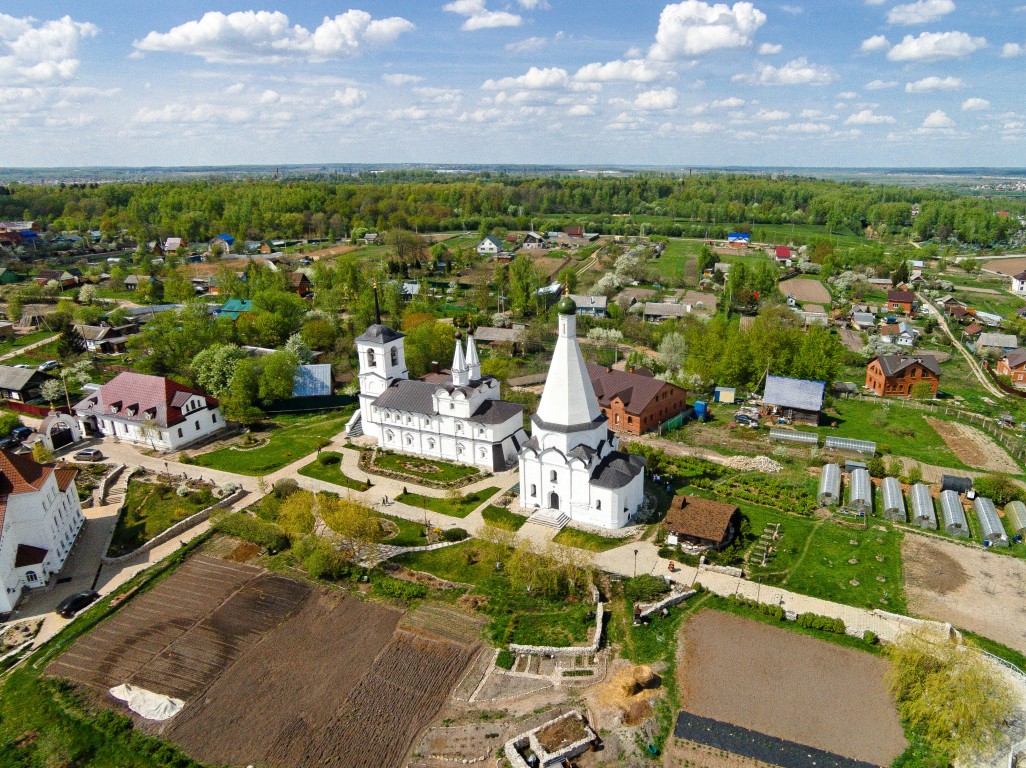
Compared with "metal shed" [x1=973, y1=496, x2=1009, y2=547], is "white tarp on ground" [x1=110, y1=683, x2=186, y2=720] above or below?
below

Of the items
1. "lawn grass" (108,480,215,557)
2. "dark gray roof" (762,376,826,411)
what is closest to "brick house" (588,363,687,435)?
"dark gray roof" (762,376,826,411)

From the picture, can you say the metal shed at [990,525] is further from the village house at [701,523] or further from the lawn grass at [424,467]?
the lawn grass at [424,467]


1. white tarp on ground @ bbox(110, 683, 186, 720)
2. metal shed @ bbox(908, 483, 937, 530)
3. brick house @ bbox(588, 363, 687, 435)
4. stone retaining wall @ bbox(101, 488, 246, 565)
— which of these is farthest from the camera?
brick house @ bbox(588, 363, 687, 435)

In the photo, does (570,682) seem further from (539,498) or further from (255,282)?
(255,282)

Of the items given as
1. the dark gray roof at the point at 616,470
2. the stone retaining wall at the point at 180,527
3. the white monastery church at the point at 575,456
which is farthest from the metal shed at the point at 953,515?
the stone retaining wall at the point at 180,527

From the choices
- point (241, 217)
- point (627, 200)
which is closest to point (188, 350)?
point (241, 217)

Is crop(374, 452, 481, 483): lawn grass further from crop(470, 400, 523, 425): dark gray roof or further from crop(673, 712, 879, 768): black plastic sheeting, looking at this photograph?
crop(673, 712, 879, 768): black plastic sheeting

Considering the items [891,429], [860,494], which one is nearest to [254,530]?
[860,494]

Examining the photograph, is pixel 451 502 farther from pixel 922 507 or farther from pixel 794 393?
pixel 794 393
